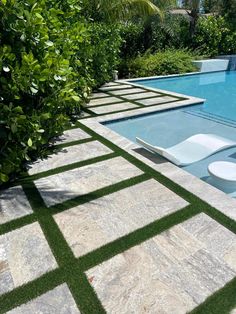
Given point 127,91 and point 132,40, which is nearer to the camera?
point 127,91

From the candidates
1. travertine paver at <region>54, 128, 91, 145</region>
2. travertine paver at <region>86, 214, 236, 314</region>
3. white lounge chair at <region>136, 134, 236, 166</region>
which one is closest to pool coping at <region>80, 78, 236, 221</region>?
white lounge chair at <region>136, 134, 236, 166</region>

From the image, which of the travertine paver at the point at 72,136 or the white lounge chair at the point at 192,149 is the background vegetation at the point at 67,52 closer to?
the travertine paver at the point at 72,136

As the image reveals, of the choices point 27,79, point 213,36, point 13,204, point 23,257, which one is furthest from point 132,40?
point 23,257

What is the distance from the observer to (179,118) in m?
7.84

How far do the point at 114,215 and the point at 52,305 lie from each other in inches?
50.8

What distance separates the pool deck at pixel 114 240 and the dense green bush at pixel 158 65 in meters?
9.55

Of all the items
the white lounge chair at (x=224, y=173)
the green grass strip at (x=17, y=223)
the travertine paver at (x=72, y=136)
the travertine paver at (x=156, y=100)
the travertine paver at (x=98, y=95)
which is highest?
the white lounge chair at (x=224, y=173)

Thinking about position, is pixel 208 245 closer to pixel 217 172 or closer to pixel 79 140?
pixel 217 172

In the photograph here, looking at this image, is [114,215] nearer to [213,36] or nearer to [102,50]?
[102,50]

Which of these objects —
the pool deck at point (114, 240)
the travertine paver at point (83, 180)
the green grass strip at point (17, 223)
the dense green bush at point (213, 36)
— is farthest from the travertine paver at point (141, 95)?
the dense green bush at point (213, 36)

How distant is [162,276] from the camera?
255 cm

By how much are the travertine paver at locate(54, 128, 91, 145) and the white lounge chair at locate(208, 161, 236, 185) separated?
8.66ft

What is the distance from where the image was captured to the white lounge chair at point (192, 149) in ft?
15.7

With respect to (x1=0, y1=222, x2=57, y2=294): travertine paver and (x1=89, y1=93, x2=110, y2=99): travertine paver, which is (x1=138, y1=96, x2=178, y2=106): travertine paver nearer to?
(x1=89, y1=93, x2=110, y2=99): travertine paver
